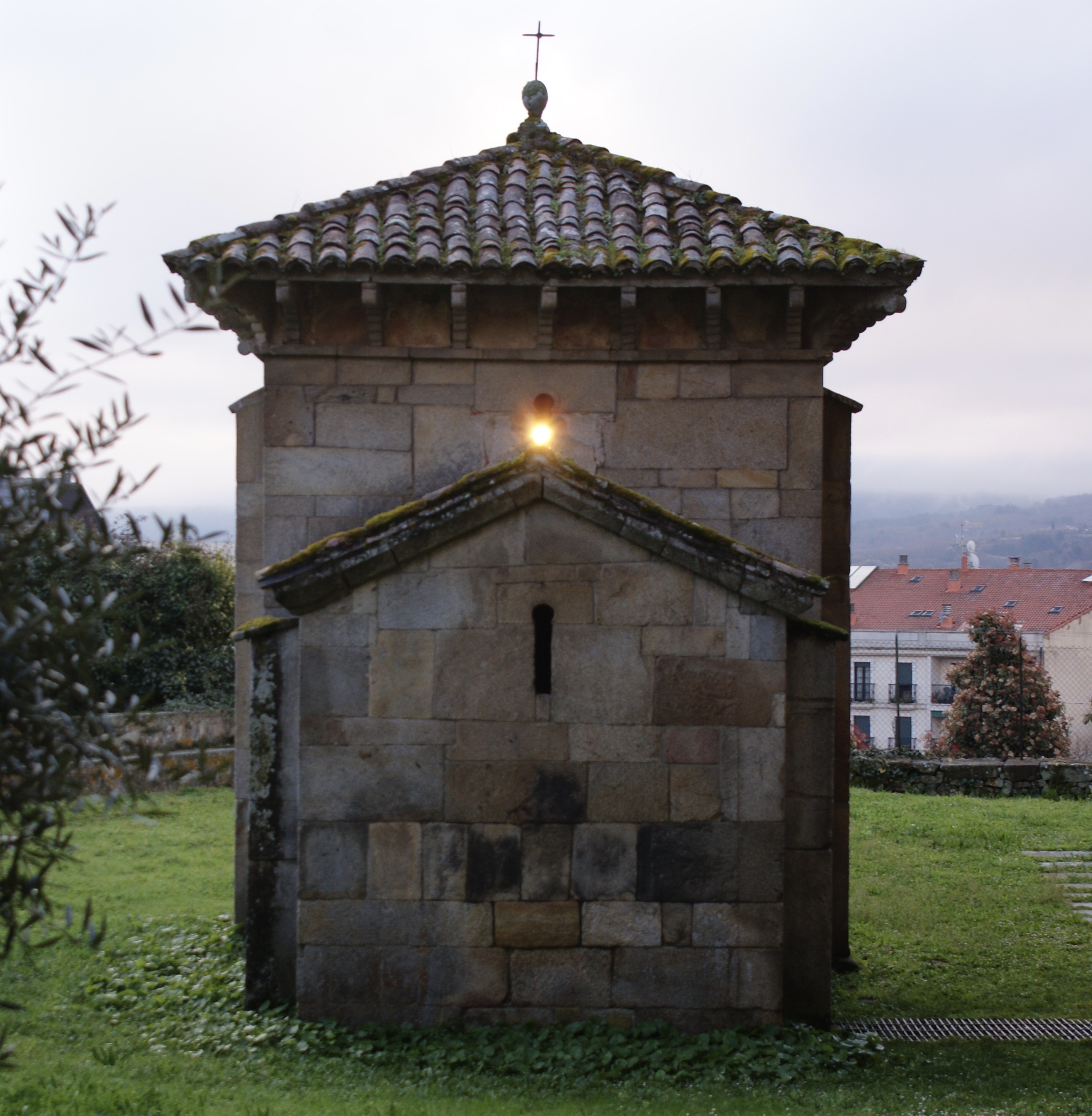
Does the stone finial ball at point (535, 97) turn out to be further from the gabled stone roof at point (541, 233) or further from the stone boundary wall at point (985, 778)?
the stone boundary wall at point (985, 778)

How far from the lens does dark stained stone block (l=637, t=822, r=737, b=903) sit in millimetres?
6324

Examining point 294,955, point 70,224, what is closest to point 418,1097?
point 294,955

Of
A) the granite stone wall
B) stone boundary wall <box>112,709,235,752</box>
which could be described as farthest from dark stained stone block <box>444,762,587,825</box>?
stone boundary wall <box>112,709,235,752</box>

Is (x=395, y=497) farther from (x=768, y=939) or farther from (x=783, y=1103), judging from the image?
(x=783, y=1103)

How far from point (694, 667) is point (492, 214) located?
3.92m

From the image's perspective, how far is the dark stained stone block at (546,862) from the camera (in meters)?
6.30

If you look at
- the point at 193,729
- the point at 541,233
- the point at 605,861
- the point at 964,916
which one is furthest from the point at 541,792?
the point at 193,729

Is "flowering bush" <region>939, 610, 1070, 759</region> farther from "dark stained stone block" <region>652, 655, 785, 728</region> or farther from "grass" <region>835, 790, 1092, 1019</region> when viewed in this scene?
"dark stained stone block" <region>652, 655, 785, 728</region>

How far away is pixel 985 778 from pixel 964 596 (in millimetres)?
24103

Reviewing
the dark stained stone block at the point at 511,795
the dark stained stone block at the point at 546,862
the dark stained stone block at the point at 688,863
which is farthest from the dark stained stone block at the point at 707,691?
the dark stained stone block at the point at 546,862

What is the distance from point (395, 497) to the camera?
7789mm

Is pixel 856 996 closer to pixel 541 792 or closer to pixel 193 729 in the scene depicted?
pixel 541 792

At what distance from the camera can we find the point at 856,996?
781cm

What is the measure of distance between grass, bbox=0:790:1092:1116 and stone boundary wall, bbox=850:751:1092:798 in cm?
230
